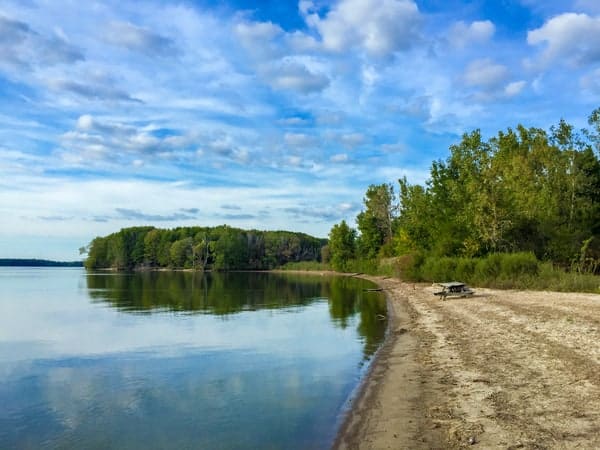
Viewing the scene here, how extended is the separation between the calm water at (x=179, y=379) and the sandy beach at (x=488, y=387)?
43.3 inches

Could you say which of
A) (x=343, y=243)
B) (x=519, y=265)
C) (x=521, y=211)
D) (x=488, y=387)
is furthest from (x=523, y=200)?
(x=343, y=243)

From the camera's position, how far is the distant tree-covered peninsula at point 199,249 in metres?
167

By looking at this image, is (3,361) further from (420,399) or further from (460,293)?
(460,293)

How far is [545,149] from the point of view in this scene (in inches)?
1855

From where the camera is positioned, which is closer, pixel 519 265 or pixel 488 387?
pixel 488 387

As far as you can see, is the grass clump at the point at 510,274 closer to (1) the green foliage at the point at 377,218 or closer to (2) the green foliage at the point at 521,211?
(2) the green foliage at the point at 521,211

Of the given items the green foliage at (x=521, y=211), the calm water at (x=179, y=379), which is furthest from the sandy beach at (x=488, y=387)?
the green foliage at (x=521, y=211)

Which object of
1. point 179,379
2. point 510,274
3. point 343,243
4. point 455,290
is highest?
point 343,243

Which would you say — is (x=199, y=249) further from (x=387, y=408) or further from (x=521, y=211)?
(x=387, y=408)

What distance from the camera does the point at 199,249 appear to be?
167500 millimetres

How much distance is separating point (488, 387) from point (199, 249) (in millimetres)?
161836

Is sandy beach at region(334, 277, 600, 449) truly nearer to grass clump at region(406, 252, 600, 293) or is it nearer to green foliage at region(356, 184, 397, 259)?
grass clump at region(406, 252, 600, 293)

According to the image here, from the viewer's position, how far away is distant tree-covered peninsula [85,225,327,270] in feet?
547

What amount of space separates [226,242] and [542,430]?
158 metres
